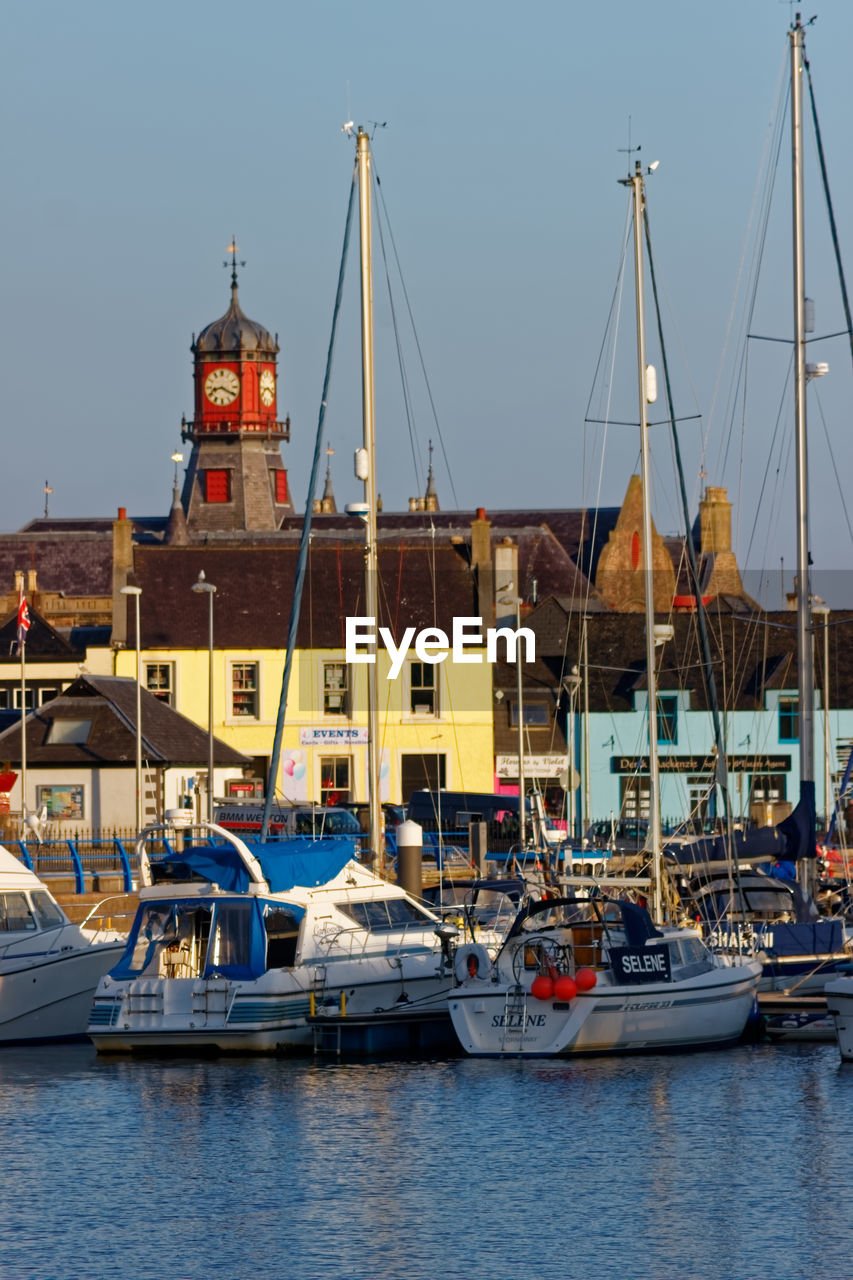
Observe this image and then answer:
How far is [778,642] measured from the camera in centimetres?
7625

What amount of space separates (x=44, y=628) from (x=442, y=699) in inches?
540

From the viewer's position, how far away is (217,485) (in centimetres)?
13625

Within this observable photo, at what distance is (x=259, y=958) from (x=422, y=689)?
42.3 meters

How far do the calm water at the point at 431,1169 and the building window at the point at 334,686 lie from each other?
42.1m

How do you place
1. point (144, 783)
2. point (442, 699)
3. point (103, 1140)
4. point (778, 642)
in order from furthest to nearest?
point (778, 642)
point (442, 699)
point (144, 783)
point (103, 1140)

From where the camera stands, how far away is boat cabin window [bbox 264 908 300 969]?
97.7ft

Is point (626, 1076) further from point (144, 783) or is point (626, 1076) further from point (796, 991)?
point (144, 783)

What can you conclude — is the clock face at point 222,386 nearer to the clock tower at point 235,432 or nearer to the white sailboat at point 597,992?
the clock tower at point 235,432

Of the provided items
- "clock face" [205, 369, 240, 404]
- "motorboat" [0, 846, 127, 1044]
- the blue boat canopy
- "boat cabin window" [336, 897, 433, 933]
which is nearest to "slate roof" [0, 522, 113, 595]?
"clock face" [205, 369, 240, 404]

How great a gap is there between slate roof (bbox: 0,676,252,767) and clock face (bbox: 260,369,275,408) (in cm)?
8292

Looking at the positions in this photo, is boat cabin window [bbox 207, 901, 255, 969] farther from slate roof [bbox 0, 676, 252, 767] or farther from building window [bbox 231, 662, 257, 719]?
building window [bbox 231, 662, 257, 719]

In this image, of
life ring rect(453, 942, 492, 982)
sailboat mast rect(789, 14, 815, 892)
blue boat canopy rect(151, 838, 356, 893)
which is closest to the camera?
life ring rect(453, 942, 492, 982)

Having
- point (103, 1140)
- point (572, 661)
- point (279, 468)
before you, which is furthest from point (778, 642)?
point (279, 468)

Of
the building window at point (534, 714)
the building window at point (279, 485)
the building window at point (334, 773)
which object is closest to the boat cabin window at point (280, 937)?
the building window at point (334, 773)
